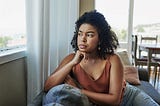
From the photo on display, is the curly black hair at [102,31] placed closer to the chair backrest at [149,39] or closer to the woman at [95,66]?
the woman at [95,66]

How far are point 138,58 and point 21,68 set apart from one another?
129 inches

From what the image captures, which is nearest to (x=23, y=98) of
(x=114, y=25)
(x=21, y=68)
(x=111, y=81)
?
(x=21, y=68)

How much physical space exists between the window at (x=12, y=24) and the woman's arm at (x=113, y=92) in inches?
26.9

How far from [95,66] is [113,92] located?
0.27 m

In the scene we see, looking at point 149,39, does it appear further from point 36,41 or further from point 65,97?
point 65,97

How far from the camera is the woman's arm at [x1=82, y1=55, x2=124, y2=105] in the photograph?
5.11 ft

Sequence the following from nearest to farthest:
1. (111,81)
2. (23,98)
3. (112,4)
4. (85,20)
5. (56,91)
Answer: (56,91) < (111,81) < (85,20) < (23,98) < (112,4)

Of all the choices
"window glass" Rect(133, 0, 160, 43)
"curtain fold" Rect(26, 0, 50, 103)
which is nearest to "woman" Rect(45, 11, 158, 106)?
"curtain fold" Rect(26, 0, 50, 103)

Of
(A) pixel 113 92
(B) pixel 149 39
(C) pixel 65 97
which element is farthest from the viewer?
(B) pixel 149 39

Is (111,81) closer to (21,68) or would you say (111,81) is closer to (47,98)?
(47,98)

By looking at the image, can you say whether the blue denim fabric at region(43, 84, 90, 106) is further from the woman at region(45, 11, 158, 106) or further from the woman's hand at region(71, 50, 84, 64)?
the woman's hand at region(71, 50, 84, 64)

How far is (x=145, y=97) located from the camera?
1.71 meters

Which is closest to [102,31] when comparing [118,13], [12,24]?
[12,24]

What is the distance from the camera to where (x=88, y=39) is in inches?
65.7
